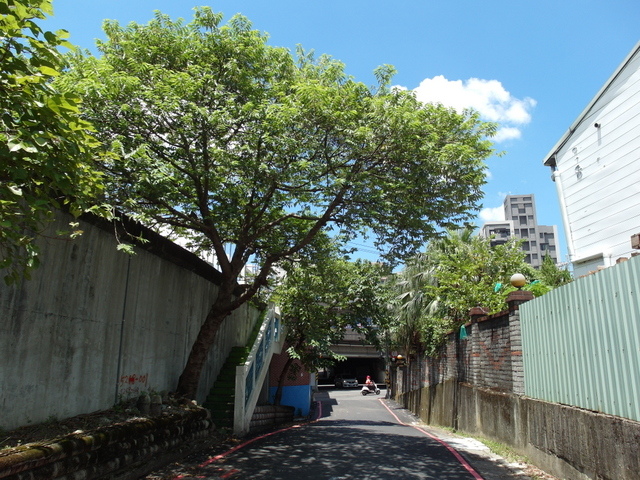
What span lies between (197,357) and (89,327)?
146 inches

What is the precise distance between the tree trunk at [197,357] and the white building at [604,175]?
10.2 metres

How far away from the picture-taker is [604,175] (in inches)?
535

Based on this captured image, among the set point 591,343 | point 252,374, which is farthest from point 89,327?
point 591,343

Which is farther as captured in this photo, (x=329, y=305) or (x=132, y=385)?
(x=329, y=305)

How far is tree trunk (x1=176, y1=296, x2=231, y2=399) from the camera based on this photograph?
36.7 ft

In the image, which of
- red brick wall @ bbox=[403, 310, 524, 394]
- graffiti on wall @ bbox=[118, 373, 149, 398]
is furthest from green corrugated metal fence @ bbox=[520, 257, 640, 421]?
graffiti on wall @ bbox=[118, 373, 149, 398]

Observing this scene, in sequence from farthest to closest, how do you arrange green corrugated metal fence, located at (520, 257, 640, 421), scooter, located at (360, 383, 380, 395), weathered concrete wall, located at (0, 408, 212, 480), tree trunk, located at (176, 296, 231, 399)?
scooter, located at (360, 383, 380, 395), tree trunk, located at (176, 296, 231, 399), green corrugated metal fence, located at (520, 257, 640, 421), weathered concrete wall, located at (0, 408, 212, 480)

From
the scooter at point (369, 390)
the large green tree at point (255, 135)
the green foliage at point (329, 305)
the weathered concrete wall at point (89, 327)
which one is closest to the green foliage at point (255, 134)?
the large green tree at point (255, 135)

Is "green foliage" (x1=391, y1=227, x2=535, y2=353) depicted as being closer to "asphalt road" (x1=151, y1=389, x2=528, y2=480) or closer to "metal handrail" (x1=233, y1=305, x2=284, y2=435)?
"asphalt road" (x1=151, y1=389, x2=528, y2=480)

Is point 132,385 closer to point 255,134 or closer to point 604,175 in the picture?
point 255,134

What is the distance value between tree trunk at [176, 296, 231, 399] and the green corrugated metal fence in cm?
683

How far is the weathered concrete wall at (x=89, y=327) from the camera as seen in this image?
645 centimetres

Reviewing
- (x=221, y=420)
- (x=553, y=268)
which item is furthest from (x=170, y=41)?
(x=553, y=268)

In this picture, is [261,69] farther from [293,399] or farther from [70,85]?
[293,399]
